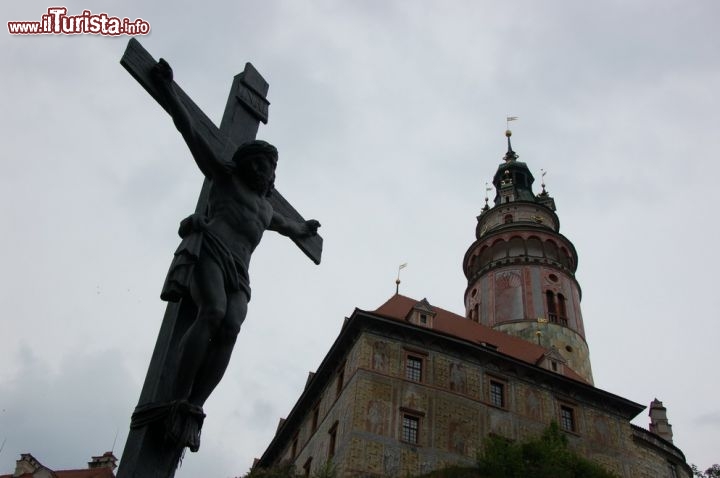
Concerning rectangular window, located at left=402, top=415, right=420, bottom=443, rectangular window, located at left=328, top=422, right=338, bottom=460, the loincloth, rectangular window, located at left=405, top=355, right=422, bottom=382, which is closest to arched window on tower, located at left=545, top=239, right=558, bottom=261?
rectangular window, located at left=405, top=355, right=422, bottom=382

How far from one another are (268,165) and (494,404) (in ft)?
82.2

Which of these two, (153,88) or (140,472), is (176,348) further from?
(153,88)

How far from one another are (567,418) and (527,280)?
11525mm

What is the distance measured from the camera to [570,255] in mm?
41969

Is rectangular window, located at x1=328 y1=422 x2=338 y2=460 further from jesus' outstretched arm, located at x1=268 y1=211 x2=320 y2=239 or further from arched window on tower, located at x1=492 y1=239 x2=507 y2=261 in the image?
jesus' outstretched arm, located at x1=268 y1=211 x2=320 y2=239

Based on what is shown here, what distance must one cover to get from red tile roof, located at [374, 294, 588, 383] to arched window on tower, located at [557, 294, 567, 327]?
14.9ft

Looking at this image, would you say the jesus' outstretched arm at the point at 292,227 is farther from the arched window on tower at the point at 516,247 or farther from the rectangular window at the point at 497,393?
the arched window on tower at the point at 516,247

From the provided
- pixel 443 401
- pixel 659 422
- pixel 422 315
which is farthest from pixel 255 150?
pixel 659 422

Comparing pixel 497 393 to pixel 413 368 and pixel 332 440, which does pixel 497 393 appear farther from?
pixel 332 440

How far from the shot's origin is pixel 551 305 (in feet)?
128

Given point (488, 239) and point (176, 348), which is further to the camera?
point (488, 239)

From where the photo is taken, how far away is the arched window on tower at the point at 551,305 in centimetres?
3816

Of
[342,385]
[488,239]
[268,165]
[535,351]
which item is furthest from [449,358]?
[268,165]

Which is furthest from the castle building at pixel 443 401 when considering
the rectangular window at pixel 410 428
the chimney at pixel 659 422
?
the chimney at pixel 659 422
